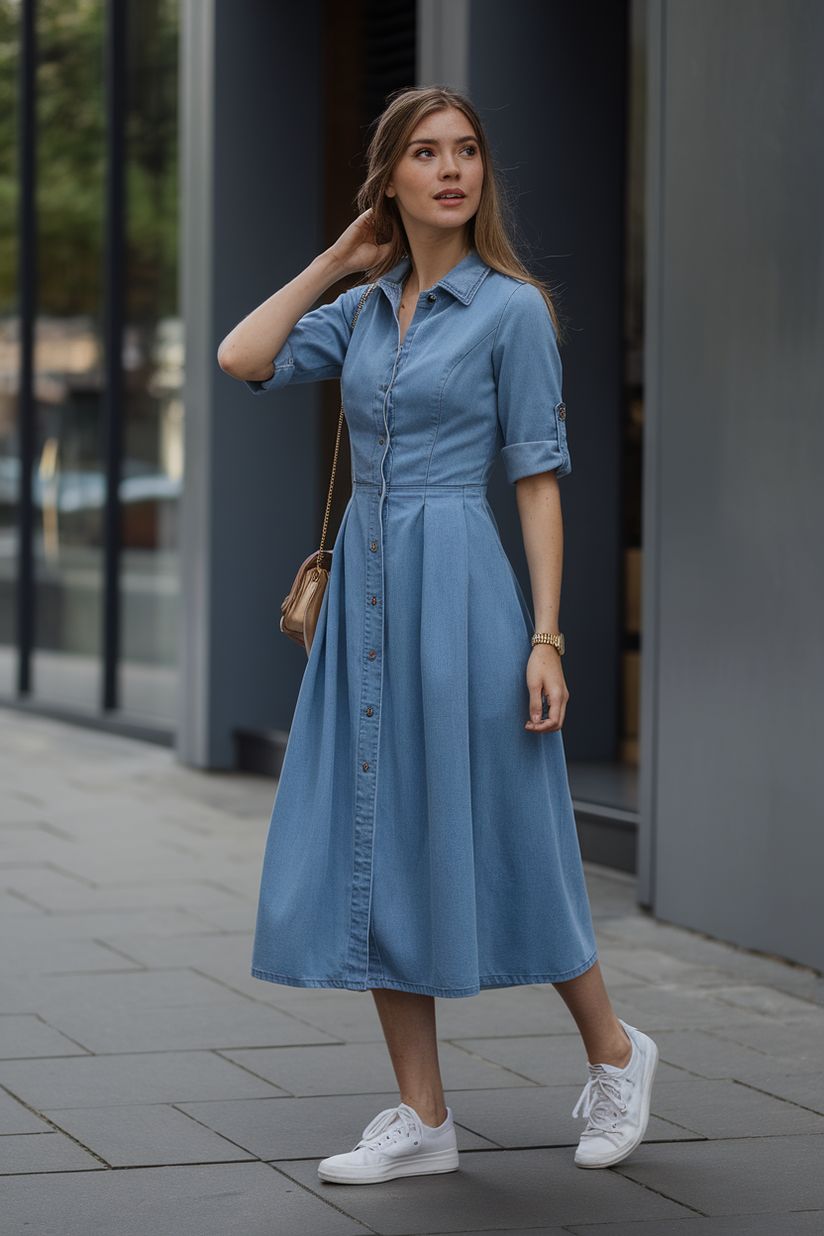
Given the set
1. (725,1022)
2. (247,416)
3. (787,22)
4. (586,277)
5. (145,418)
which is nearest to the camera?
(725,1022)

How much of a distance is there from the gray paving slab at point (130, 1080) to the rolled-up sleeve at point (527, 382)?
59.1 inches

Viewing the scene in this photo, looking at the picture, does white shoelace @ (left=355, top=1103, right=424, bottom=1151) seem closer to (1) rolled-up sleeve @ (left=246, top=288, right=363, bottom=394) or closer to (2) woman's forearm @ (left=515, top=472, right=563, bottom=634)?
(2) woman's forearm @ (left=515, top=472, right=563, bottom=634)

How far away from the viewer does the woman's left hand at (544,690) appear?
3.14m

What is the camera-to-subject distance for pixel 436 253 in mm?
3236

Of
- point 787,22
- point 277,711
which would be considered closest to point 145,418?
point 277,711

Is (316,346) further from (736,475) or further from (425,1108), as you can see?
(736,475)

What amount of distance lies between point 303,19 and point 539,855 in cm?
631

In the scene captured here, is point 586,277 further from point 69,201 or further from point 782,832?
point 69,201

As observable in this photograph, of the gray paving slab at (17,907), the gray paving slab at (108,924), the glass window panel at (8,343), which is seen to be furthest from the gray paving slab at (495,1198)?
the glass window panel at (8,343)

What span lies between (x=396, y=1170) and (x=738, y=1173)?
24.6 inches

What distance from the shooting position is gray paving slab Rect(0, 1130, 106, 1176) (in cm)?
324

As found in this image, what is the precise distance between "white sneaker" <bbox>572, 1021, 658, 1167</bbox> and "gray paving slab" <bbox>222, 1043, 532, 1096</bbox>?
525 millimetres

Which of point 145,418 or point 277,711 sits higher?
point 145,418

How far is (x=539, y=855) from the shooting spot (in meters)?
3.19
